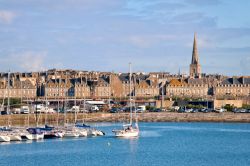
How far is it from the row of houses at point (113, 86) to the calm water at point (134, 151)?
6316 centimetres

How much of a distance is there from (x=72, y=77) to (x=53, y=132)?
7814 centimetres

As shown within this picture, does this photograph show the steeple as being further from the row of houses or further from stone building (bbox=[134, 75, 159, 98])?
stone building (bbox=[134, 75, 159, 98])

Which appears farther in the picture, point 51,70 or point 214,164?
point 51,70

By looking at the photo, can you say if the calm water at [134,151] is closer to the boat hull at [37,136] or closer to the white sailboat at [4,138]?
the boat hull at [37,136]

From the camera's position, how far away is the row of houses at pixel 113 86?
5272 inches

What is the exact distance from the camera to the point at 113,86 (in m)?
141

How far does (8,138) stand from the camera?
62.4 meters

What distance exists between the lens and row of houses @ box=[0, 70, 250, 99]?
439 feet

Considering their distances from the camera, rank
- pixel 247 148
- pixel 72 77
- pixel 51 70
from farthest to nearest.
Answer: pixel 51 70 → pixel 72 77 → pixel 247 148

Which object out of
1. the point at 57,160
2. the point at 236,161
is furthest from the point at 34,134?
the point at 236,161

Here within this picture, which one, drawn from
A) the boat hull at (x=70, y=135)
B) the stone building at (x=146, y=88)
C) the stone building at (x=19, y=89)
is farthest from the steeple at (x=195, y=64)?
the boat hull at (x=70, y=135)

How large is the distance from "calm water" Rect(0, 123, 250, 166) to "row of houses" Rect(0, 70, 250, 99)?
63.2 meters

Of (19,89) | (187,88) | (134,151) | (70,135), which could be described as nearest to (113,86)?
(187,88)

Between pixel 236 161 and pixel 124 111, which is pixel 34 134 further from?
pixel 124 111
